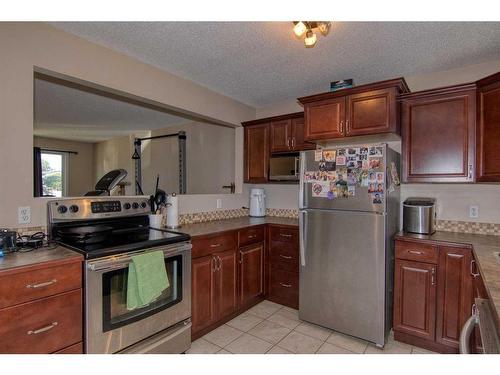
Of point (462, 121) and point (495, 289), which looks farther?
point (462, 121)

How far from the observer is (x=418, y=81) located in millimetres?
2717

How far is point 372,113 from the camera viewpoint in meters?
2.46

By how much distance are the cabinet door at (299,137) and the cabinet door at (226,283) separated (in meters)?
1.38

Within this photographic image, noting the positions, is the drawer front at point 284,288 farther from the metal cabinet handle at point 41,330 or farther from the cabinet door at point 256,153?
the metal cabinet handle at point 41,330

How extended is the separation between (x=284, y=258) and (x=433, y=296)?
4.35 ft

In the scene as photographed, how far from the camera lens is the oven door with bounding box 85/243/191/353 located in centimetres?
158

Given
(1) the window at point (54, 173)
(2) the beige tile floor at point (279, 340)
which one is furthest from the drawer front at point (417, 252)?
(1) the window at point (54, 173)

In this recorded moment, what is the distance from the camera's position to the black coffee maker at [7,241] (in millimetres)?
1556

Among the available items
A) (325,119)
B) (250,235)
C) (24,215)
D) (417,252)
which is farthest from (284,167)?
(24,215)

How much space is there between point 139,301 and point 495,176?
2640 millimetres

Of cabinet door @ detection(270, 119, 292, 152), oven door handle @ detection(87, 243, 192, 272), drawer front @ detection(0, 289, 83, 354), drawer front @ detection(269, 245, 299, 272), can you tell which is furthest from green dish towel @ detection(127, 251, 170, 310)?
cabinet door @ detection(270, 119, 292, 152)

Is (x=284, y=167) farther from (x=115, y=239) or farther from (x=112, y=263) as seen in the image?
(x=112, y=263)
